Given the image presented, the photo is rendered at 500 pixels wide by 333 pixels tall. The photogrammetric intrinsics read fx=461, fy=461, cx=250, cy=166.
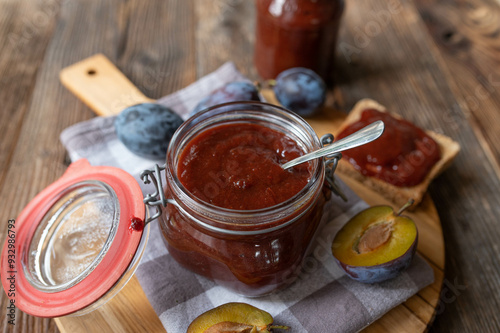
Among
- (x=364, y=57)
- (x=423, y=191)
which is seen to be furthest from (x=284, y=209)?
(x=364, y=57)

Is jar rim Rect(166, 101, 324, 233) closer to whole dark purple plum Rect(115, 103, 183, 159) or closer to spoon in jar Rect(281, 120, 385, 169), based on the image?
spoon in jar Rect(281, 120, 385, 169)

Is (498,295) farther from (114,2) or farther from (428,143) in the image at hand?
(114,2)

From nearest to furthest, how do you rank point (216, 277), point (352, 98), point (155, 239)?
point (216, 277) < point (155, 239) < point (352, 98)

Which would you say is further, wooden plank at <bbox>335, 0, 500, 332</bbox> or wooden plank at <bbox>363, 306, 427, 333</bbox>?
wooden plank at <bbox>335, 0, 500, 332</bbox>

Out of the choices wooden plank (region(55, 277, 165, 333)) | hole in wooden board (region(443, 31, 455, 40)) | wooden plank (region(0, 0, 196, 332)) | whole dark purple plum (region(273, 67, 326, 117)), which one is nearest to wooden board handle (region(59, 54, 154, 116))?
wooden plank (region(0, 0, 196, 332))

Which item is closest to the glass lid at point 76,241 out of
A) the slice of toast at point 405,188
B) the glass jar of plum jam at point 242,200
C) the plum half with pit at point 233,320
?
the glass jar of plum jam at point 242,200
